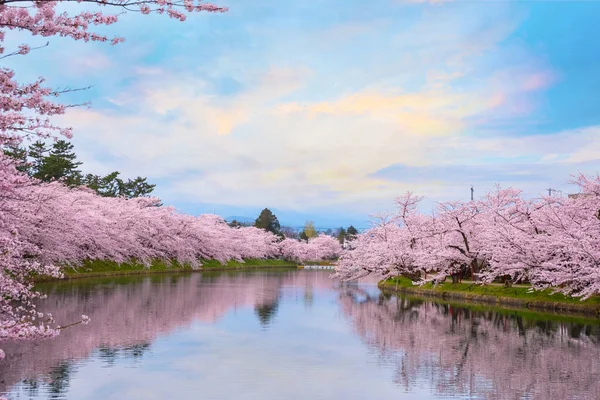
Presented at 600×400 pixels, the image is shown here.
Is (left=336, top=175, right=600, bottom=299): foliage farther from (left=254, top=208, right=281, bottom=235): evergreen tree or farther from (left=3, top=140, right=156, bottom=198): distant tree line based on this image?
(left=254, top=208, right=281, bottom=235): evergreen tree

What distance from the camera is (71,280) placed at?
4131 centimetres

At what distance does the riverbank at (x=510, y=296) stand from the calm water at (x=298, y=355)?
111 inches

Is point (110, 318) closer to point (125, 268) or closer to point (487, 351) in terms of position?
point (487, 351)

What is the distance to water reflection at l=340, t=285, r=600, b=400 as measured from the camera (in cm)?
1316

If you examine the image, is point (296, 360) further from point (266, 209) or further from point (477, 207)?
point (266, 209)

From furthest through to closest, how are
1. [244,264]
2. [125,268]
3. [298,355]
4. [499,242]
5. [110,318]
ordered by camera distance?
[244,264]
[125,268]
[499,242]
[110,318]
[298,355]

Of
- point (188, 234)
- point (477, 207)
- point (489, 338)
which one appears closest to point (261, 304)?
point (489, 338)

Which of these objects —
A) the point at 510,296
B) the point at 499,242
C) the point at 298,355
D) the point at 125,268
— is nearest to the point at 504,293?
the point at 510,296

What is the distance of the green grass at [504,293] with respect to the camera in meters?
28.8

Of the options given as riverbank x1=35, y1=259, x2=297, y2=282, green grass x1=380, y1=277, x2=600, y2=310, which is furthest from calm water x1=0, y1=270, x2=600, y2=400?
riverbank x1=35, y1=259, x2=297, y2=282

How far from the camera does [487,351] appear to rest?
692 inches

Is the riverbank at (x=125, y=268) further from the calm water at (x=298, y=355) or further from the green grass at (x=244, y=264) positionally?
the calm water at (x=298, y=355)

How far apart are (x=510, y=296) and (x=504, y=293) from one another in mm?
696

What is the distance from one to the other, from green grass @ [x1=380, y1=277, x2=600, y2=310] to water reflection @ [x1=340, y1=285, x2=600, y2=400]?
2932 millimetres
